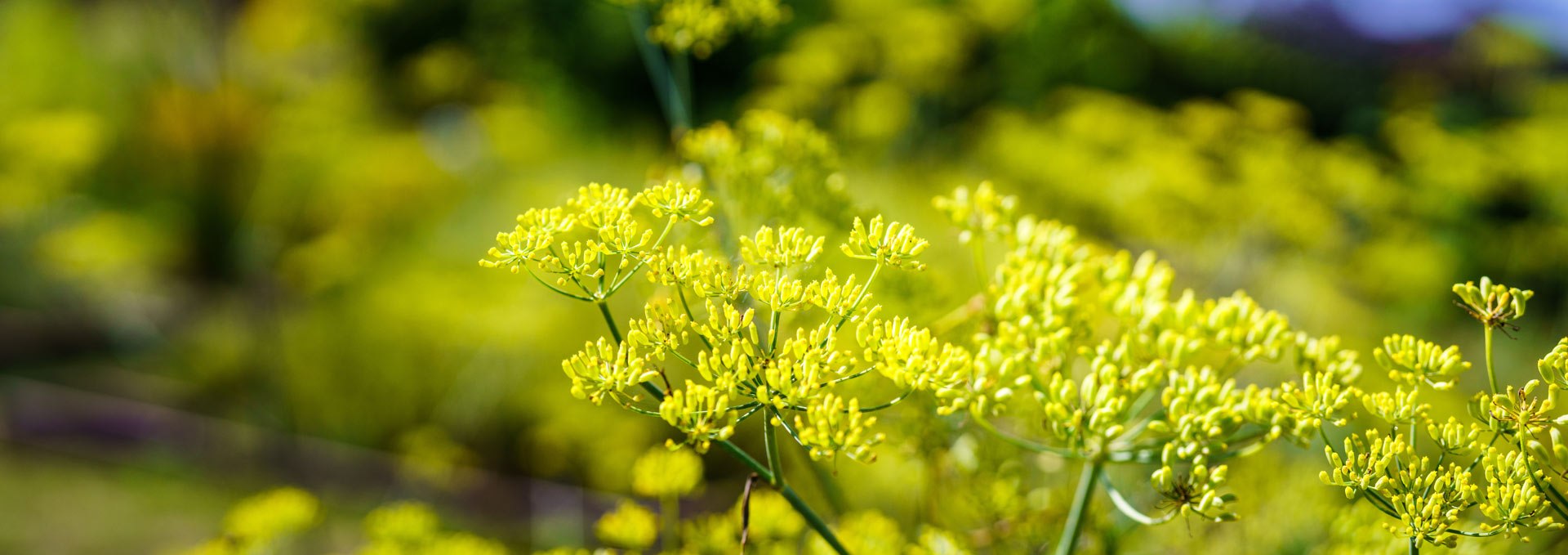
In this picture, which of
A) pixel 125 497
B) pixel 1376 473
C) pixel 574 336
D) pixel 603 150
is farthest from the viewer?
pixel 603 150

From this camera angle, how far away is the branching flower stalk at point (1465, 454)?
0.65 m

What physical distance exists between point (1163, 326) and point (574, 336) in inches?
144

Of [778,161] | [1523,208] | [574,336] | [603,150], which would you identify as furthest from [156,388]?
[1523,208]

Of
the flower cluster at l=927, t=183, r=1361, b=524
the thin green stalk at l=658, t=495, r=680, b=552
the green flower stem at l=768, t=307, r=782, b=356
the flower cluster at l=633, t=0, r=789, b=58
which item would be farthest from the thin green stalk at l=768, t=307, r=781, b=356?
the flower cluster at l=633, t=0, r=789, b=58

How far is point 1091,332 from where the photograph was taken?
930mm

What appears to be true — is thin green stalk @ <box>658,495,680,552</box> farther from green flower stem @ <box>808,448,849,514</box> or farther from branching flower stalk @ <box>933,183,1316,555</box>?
branching flower stalk @ <box>933,183,1316,555</box>

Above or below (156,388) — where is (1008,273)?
below

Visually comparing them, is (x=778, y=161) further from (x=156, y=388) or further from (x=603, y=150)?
(x=603, y=150)

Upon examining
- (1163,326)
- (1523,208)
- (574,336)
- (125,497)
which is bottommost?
(1523,208)

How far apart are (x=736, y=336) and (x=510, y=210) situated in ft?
17.9

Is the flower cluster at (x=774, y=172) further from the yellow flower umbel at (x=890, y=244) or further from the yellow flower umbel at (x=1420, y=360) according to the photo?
the yellow flower umbel at (x=1420, y=360)

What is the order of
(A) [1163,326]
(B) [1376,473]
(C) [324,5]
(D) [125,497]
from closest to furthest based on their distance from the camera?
(B) [1376,473]
(A) [1163,326]
(D) [125,497]
(C) [324,5]

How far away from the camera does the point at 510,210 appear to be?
5859mm

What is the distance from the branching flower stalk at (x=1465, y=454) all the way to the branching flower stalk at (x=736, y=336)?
32cm
